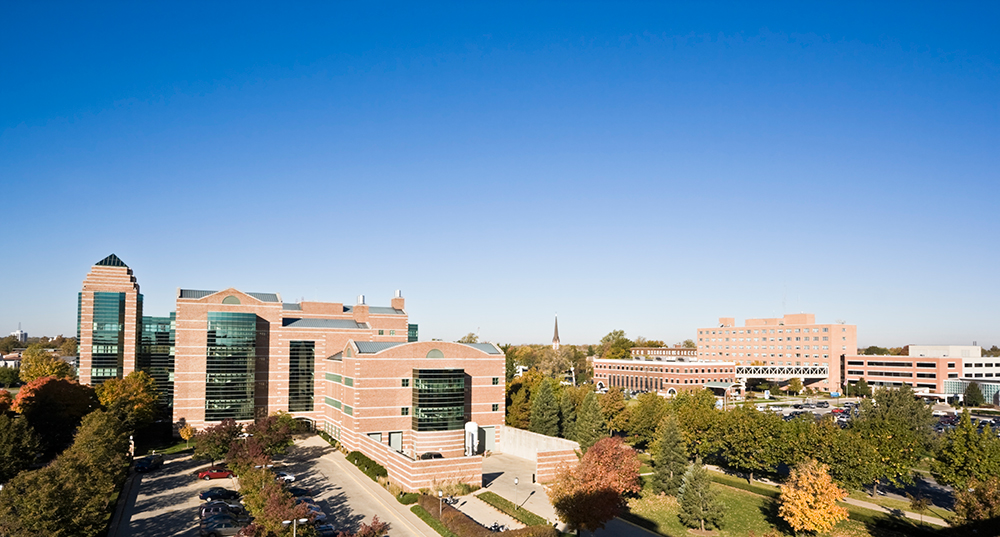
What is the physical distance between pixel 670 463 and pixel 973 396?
328ft

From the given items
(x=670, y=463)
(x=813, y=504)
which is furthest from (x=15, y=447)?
(x=813, y=504)

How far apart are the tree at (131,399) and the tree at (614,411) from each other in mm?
51464

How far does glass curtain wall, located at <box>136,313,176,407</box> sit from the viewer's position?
87.2 metres

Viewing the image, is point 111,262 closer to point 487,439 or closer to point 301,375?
point 301,375

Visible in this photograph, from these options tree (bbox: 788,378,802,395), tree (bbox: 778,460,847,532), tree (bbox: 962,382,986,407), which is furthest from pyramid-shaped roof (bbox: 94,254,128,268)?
tree (bbox: 962,382,986,407)

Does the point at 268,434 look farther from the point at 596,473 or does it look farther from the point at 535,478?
Answer: the point at 596,473

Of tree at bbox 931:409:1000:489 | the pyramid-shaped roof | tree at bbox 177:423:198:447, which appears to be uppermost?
the pyramid-shaped roof

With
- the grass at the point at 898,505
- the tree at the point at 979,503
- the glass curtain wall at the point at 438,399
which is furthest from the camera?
the glass curtain wall at the point at 438,399

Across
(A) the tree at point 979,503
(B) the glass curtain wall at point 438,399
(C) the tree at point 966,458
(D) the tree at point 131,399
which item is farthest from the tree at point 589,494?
(D) the tree at point 131,399

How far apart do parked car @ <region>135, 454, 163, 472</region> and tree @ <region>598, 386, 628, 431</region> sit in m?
48.3

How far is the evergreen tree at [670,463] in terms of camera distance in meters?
56.5

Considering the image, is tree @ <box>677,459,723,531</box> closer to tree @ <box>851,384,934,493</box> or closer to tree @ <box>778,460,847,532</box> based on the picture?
tree @ <box>778,460,847,532</box>

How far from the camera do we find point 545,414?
79.9 m

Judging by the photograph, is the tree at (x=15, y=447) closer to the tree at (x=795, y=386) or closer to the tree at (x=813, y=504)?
→ the tree at (x=813, y=504)
